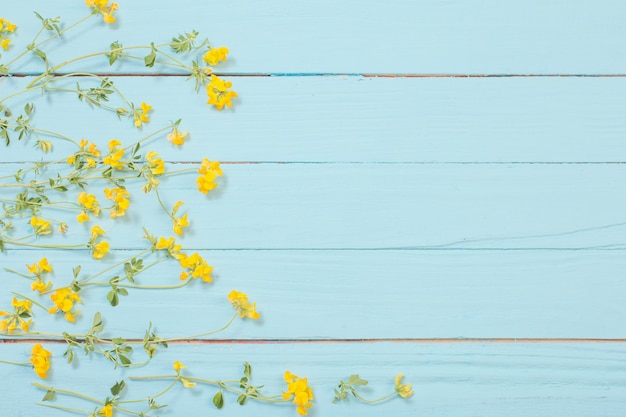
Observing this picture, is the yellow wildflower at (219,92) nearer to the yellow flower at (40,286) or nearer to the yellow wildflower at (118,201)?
the yellow wildflower at (118,201)

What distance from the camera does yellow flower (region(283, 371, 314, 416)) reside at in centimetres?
96

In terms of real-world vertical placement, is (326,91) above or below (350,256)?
above

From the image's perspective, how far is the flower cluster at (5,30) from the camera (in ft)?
3.37

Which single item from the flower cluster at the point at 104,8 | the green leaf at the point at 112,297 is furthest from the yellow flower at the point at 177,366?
the flower cluster at the point at 104,8

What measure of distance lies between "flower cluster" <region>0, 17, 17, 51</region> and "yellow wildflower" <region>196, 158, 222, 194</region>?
13.2 inches

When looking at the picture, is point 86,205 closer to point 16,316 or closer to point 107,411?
point 16,316

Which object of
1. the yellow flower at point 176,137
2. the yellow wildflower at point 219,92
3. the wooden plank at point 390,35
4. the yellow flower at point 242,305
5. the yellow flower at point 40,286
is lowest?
the yellow flower at point 40,286

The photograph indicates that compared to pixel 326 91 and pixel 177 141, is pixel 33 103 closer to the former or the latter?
A: pixel 177 141

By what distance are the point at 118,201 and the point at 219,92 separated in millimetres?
209

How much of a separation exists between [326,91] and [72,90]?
14.4 inches

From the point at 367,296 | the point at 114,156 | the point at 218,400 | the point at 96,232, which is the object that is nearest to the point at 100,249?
the point at 96,232

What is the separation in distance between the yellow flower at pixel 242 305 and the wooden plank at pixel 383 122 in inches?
7.7

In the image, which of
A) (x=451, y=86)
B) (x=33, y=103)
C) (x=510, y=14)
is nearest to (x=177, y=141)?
(x=33, y=103)

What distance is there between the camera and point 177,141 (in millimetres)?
1010
